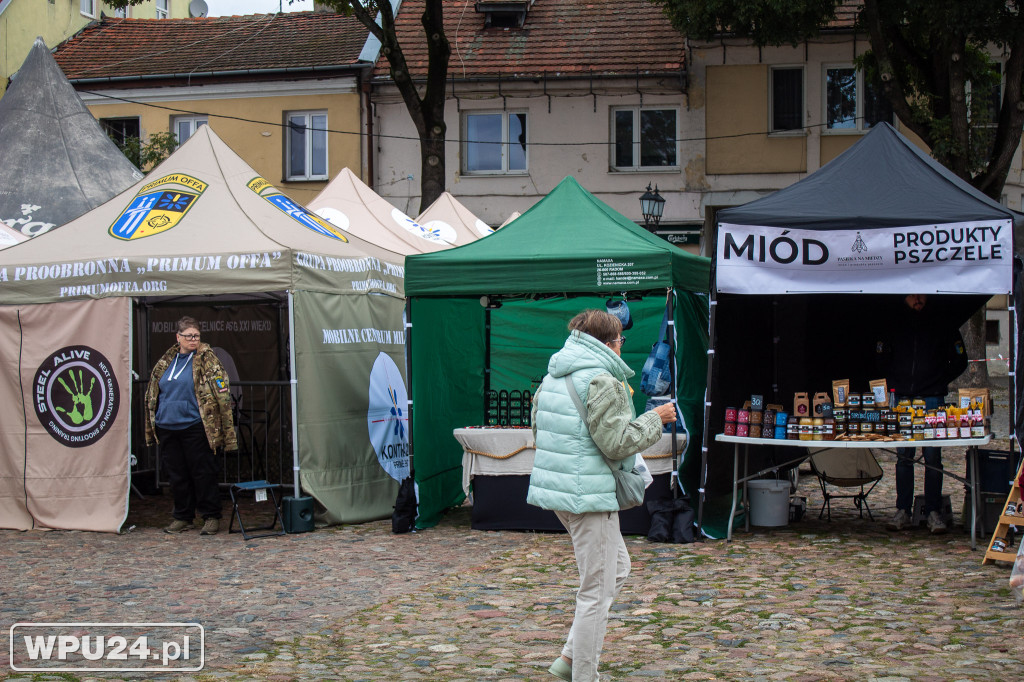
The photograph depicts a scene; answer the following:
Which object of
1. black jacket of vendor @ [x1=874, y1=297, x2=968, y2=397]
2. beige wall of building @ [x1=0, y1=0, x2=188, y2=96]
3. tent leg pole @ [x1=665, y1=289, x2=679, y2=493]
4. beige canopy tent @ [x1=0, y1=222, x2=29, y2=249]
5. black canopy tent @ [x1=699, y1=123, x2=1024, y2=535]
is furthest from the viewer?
beige wall of building @ [x1=0, y1=0, x2=188, y2=96]

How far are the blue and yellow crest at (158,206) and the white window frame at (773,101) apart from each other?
570 inches

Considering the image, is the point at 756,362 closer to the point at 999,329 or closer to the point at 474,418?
the point at 474,418

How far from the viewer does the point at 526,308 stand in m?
11.8

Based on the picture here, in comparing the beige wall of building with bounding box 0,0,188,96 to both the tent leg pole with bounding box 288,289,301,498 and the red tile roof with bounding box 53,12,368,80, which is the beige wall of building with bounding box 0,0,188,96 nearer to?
the red tile roof with bounding box 53,12,368,80

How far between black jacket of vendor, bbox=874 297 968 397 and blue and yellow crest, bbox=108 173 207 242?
6.50m

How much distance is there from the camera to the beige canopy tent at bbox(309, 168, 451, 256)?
518 inches

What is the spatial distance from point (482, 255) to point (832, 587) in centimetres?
400

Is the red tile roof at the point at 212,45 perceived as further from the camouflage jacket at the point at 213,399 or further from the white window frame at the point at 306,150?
the camouflage jacket at the point at 213,399

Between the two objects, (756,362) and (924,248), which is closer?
(924,248)

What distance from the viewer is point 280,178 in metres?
24.0

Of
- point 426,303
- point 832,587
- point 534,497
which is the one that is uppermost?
point 426,303

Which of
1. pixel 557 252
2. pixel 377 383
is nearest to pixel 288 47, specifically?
pixel 377 383

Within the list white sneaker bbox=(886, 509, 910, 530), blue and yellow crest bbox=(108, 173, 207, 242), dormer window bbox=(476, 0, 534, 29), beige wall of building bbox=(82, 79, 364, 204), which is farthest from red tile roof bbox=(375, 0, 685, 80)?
white sneaker bbox=(886, 509, 910, 530)

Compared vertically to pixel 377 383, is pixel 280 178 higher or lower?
higher
